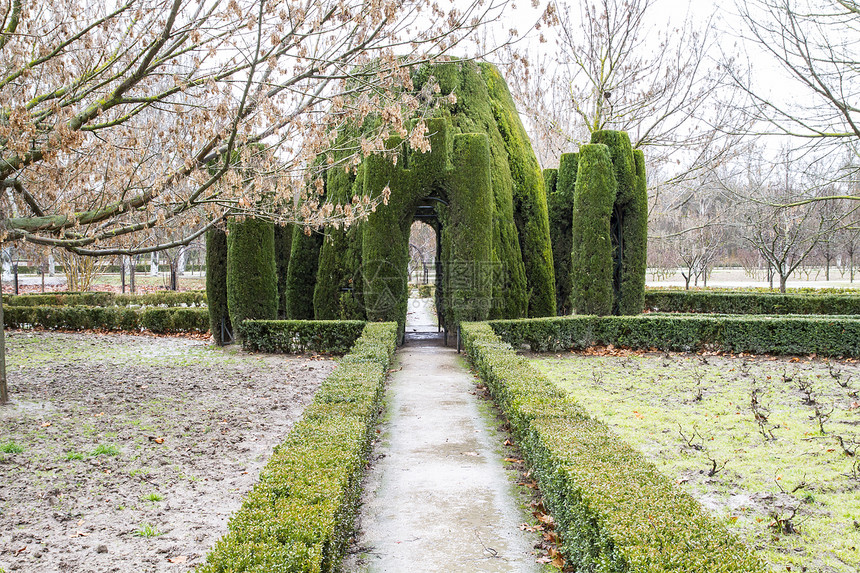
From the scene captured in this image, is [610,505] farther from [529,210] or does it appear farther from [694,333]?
[529,210]

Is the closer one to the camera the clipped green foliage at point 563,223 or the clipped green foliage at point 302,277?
the clipped green foliage at point 302,277

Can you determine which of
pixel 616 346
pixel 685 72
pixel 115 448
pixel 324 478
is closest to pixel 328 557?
pixel 324 478

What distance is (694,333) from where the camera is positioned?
14.2 m

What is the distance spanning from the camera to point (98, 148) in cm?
677

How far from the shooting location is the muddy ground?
15.2 feet

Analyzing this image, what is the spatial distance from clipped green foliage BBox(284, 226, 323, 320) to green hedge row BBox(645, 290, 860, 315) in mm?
13417

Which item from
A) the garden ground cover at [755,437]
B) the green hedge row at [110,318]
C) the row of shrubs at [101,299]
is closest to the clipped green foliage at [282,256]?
the green hedge row at [110,318]

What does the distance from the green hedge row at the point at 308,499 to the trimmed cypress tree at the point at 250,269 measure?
Result: 8.16m

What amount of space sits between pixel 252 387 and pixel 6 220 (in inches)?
174

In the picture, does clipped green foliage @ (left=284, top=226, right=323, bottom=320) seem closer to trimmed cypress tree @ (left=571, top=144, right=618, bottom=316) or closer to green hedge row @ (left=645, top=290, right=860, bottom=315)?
trimmed cypress tree @ (left=571, top=144, right=618, bottom=316)

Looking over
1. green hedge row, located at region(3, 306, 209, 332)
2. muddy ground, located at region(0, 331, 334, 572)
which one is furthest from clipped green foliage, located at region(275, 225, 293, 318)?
muddy ground, located at region(0, 331, 334, 572)

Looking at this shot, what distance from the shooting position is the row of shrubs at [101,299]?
23406mm

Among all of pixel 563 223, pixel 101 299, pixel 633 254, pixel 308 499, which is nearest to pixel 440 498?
pixel 308 499

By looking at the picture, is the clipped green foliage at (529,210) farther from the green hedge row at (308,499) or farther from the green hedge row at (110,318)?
the green hedge row at (308,499)
